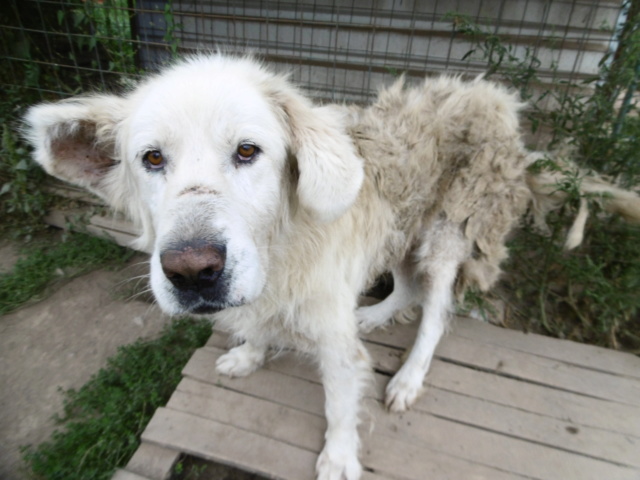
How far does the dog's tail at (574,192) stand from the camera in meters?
2.27

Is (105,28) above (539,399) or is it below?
above

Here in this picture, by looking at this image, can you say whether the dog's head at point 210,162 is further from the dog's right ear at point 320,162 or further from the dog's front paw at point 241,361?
the dog's front paw at point 241,361

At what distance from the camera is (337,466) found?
194 centimetres

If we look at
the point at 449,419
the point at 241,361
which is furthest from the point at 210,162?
the point at 449,419

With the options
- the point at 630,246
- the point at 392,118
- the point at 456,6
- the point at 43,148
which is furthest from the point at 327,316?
the point at 456,6

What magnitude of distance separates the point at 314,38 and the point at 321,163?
12.8 ft

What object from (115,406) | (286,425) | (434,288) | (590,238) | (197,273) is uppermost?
(197,273)

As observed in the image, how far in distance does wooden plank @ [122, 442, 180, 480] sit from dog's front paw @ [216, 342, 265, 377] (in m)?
0.52

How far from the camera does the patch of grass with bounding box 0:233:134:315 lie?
3.30 metres

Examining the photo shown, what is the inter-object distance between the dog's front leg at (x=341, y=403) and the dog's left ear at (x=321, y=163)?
72cm

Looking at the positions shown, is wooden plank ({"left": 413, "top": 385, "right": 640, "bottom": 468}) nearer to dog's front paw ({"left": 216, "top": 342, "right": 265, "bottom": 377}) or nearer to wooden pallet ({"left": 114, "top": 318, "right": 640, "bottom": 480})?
wooden pallet ({"left": 114, "top": 318, "right": 640, "bottom": 480})

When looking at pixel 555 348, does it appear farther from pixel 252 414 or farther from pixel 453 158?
pixel 252 414

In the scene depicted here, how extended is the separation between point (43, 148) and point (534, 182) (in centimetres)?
272

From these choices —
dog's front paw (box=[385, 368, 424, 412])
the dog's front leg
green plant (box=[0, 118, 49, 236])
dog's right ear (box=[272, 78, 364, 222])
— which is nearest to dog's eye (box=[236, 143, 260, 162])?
dog's right ear (box=[272, 78, 364, 222])
